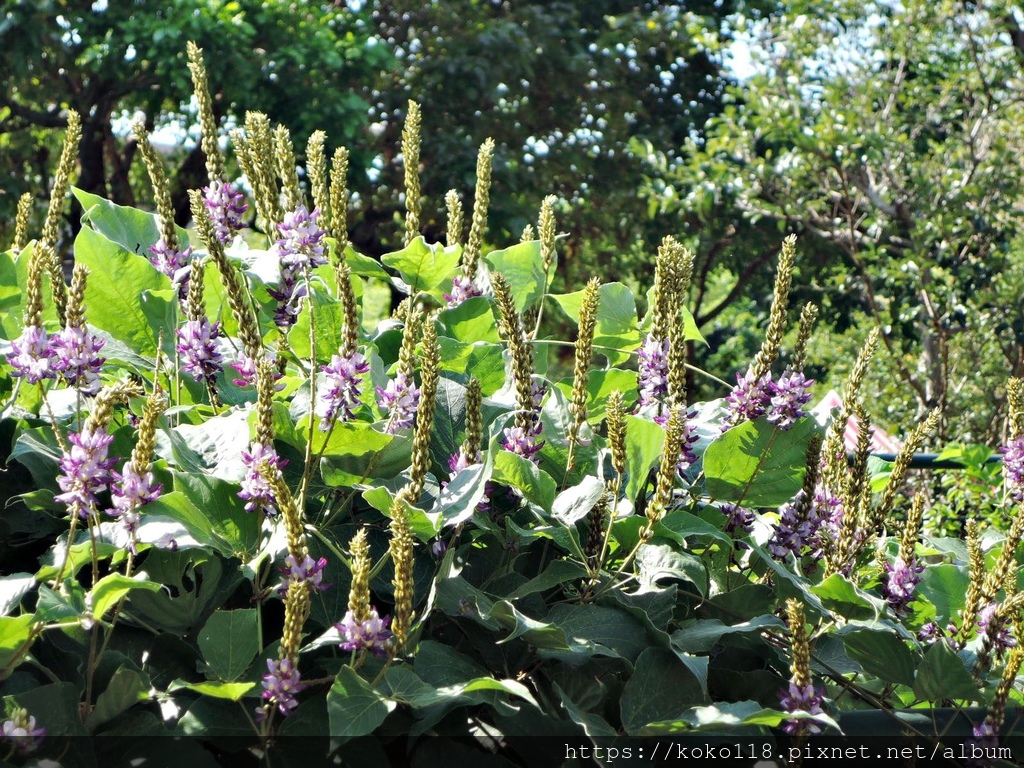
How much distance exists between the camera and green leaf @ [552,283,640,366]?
4.85 ft

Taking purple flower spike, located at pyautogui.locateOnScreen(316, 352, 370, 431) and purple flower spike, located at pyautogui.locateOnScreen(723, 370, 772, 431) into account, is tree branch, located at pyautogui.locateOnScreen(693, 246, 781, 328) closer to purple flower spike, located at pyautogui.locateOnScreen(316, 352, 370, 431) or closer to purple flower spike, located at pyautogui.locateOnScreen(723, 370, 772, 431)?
purple flower spike, located at pyautogui.locateOnScreen(723, 370, 772, 431)

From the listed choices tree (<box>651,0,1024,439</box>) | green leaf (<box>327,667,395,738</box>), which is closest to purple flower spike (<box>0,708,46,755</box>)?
green leaf (<box>327,667,395,738</box>)

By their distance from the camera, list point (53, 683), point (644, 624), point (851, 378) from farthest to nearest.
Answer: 1. point (851, 378)
2. point (644, 624)
3. point (53, 683)

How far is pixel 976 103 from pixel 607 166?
24.7 ft

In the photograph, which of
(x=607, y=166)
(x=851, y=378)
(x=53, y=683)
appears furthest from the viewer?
(x=607, y=166)

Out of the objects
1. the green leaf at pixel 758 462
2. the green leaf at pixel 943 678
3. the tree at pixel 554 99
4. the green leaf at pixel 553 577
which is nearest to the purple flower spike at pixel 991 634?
the green leaf at pixel 943 678

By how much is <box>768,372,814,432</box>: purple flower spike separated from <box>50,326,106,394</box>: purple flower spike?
738 millimetres

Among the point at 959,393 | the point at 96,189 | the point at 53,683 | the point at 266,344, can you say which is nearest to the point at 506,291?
the point at 266,344

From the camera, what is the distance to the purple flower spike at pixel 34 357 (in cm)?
112

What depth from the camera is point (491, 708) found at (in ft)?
3.43

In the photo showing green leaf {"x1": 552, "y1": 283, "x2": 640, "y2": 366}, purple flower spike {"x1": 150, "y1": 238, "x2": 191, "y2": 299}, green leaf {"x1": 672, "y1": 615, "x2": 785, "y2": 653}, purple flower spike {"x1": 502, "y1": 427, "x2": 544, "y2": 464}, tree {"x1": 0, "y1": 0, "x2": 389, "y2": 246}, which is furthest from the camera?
tree {"x1": 0, "y1": 0, "x2": 389, "y2": 246}

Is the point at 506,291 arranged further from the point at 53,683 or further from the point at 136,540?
the point at 53,683

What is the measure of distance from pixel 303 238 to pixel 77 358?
282 mm

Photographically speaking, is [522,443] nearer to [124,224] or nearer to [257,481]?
[257,481]
